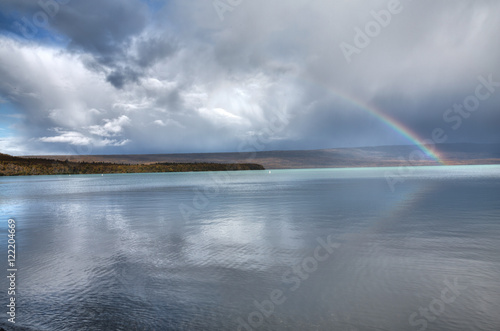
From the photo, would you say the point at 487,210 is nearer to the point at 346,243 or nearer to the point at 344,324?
the point at 346,243

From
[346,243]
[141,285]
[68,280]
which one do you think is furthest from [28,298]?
[346,243]

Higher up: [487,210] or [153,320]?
[487,210]

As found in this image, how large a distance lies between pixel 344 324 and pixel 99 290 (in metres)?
8.75

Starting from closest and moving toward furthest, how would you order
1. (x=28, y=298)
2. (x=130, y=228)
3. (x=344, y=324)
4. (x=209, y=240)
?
(x=344, y=324) < (x=28, y=298) < (x=209, y=240) < (x=130, y=228)

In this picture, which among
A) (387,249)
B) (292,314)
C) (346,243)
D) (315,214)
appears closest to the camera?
(292,314)

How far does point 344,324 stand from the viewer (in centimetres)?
954

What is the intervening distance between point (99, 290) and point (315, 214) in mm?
23817

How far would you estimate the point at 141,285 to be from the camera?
13.1m

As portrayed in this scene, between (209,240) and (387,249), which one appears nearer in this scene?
(387,249)

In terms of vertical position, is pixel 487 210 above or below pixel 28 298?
above

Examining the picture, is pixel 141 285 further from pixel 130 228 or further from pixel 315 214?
pixel 315 214

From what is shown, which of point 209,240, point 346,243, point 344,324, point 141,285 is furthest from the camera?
point 209,240

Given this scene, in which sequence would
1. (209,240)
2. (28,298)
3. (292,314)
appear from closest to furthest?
(292,314) < (28,298) < (209,240)

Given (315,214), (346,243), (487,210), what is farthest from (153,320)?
(487,210)
